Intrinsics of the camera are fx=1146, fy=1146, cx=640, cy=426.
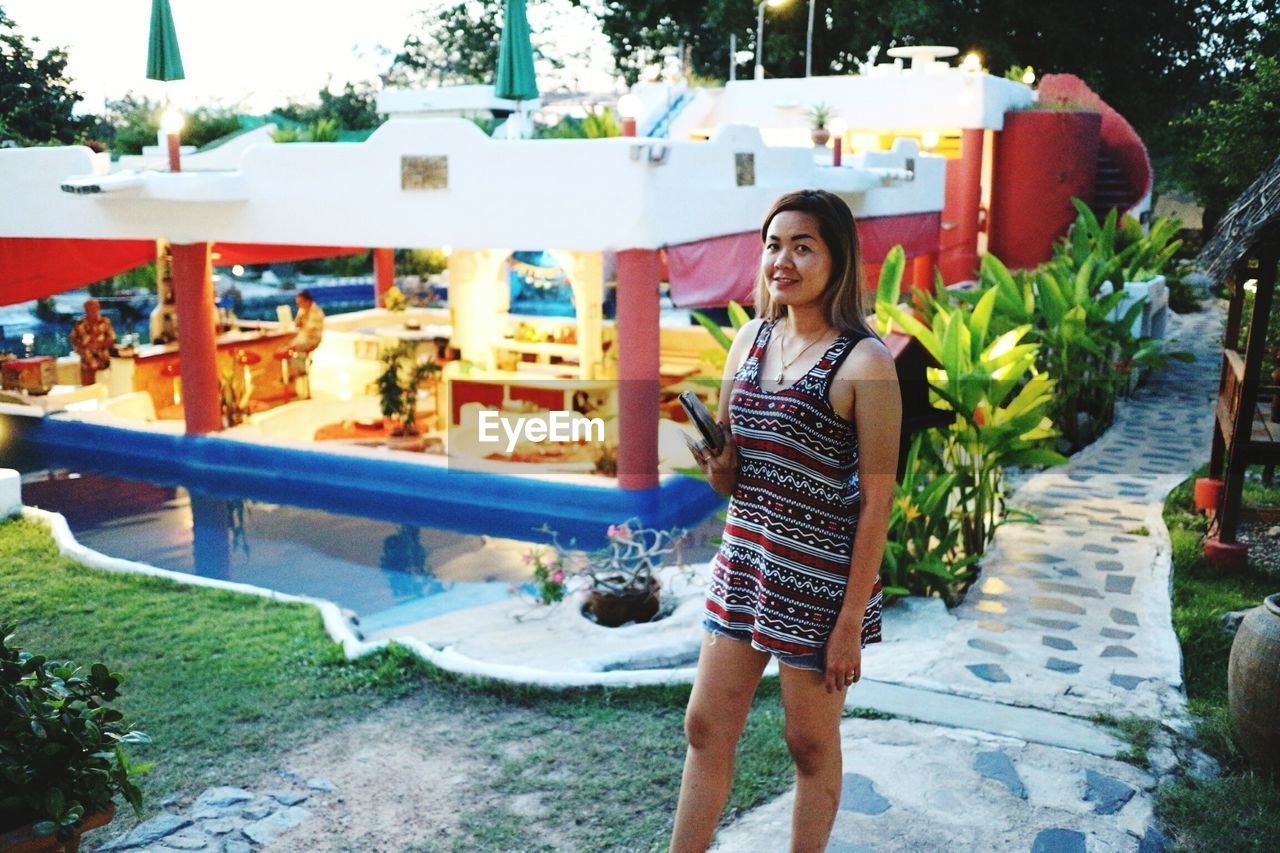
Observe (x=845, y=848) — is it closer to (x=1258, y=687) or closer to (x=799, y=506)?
(x=799, y=506)

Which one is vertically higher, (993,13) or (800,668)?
(993,13)

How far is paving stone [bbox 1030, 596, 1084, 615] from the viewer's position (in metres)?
5.89

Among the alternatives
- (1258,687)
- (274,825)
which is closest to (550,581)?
(274,825)

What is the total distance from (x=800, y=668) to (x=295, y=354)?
1229 centimetres

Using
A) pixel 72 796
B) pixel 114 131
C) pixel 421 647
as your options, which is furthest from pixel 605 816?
pixel 114 131

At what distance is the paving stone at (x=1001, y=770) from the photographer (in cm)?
374

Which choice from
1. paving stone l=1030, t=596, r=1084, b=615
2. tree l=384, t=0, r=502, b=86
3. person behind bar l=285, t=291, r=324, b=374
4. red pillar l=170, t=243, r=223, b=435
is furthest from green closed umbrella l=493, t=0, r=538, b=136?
tree l=384, t=0, r=502, b=86

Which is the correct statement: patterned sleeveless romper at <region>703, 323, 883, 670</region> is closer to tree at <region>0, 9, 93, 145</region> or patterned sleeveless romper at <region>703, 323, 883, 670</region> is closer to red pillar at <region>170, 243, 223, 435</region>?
tree at <region>0, 9, 93, 145</region>

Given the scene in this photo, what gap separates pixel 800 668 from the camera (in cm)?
270

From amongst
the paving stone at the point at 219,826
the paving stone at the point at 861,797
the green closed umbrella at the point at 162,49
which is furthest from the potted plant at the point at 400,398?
the paving stone at the point at 861,797

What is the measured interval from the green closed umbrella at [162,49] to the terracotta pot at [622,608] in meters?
7.13

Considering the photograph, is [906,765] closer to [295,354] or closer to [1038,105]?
[295,354]

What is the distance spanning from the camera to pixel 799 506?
2.68 meters

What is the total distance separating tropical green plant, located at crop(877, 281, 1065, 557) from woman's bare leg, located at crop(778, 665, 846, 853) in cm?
375
